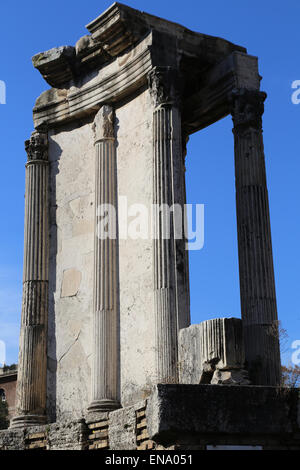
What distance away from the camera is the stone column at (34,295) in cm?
1442

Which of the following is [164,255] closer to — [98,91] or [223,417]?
[98,91]

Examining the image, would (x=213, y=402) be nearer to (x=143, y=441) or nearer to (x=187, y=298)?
(x=143, y=441)

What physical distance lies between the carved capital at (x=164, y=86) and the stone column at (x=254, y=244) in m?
1.16

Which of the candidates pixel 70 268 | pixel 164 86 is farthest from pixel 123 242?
pixel 164 86

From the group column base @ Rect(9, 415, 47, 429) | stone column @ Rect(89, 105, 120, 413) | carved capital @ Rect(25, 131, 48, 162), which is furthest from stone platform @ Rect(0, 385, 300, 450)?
carved capital @ Rect(25, 131, 48, 162)

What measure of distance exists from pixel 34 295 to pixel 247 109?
5271 millimetres

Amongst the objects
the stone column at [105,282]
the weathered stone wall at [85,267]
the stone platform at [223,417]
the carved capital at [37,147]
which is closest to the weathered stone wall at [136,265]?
the weathered stone wall at [85,267]

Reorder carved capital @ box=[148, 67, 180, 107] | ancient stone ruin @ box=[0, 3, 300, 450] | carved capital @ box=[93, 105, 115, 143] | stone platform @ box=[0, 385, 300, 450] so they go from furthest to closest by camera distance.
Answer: carved capital @ box=[93, 105, 115, 143] < carved capital @ box=[148, 67, 180, 107] < ancient stone ruin @ box=[0, 3, 300, 450] < stone platform @ box=[0, 385, 300, 450]

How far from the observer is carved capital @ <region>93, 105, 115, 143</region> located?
1483cm

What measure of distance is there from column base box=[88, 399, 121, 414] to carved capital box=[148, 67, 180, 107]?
5.07 meters

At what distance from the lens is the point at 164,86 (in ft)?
44.2

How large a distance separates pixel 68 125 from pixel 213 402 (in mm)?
8845

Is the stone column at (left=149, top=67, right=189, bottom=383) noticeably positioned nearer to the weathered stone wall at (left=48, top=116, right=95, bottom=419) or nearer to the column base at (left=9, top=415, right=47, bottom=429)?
the weathered stone wall at (left=48, top=116, right=95, bottom=419)

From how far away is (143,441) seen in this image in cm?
1054
